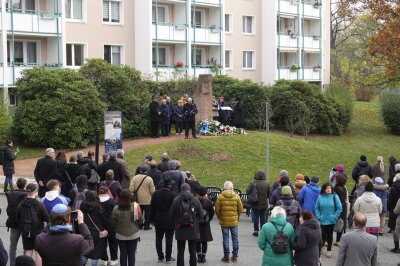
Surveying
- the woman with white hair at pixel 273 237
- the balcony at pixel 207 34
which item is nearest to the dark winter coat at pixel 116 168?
the woman with white hair at pixel 273 237

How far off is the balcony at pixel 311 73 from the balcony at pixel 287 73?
914 mm

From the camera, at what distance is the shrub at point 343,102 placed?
4162 cm

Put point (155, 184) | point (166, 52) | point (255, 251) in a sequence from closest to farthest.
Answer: point (255, 251) → point (155, 184) → point (166, 52)

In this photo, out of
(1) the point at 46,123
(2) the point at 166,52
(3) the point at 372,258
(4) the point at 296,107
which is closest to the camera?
(3) the point at 372,258

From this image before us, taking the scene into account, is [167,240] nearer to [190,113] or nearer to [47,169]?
[47,169]

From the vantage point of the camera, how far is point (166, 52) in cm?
4553

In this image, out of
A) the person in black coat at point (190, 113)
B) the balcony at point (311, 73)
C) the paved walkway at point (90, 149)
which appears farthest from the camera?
the balcony at point (311, 73)

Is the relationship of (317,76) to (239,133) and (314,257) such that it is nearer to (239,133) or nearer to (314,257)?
(239,133)

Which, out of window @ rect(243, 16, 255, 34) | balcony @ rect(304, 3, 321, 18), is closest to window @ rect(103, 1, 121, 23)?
window @ rect(243, 16, 255, 34)

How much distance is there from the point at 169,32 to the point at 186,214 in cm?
3307

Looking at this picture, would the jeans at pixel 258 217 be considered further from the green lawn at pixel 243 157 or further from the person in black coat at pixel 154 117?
the person in black coat at pixel 154 117

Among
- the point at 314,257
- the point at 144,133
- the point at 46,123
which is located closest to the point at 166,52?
the point at 144,133

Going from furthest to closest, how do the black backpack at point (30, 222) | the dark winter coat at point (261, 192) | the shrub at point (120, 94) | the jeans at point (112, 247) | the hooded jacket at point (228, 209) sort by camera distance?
1. the shrub at point (120, 94)
2. the dark winter coat at point (261, 192)
3. the hooded jacket at point (228, 209)
4. the jeans at point (112, 247)
5. the black backpack at point (30, 222)

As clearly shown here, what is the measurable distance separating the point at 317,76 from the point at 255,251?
44.8 metres
